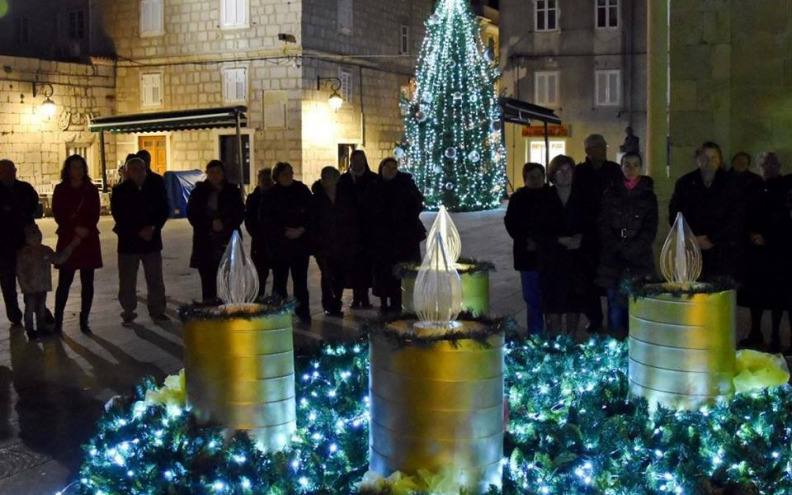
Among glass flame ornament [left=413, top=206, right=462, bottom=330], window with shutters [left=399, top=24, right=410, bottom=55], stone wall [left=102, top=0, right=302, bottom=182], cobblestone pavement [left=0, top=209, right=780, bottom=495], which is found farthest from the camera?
window with shutters [left=399, top=24, right=410, bottom=55]

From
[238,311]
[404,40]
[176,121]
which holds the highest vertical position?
[404,40]

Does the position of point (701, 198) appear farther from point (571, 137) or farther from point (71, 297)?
point (571, 137)

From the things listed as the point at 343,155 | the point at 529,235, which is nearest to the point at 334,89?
the point at 343,155

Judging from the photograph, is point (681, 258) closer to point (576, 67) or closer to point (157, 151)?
point (157, 151)

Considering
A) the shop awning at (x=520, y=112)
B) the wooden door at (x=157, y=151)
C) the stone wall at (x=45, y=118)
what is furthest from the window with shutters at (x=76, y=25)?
the shop awning at (x=520, y=112)

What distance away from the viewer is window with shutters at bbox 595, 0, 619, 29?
34.7m

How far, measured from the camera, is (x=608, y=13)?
34.8 metres

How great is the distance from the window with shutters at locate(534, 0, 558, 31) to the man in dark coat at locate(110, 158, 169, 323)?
2809 centimetres

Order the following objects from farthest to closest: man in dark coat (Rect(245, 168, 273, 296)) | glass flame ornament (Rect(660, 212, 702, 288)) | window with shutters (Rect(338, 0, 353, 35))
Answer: window with shutters (Rect(338, 0, 353, 35)) → man in dark coat (Rect(245, 168, 273, 296)) → glass flame ornament (Rect(660, 212, 702, 288))

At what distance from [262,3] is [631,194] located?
22.4 meters

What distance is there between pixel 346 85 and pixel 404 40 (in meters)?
4.75

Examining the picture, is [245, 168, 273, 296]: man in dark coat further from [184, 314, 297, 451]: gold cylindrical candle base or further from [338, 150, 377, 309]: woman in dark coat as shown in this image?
[184, 314, 297, 451]: gold cylindrical candle base

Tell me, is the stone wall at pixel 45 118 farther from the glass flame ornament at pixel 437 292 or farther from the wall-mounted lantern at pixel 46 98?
the glass flame ornament at pixel 437 292

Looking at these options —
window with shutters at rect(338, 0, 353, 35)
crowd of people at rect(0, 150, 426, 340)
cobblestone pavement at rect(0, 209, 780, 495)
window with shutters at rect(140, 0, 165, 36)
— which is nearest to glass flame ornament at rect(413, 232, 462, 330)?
cobblestone pavement at rect(0, 209, 780, 495)
